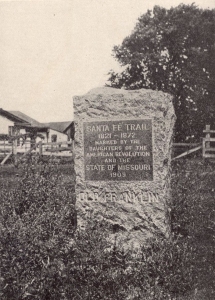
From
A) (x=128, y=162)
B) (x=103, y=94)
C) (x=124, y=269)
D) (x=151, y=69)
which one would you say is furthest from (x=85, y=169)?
(x=151, y=69)

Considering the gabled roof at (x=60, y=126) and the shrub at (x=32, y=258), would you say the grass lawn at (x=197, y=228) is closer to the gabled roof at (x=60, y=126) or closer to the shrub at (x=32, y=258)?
the shrub at (x=32, y=258)

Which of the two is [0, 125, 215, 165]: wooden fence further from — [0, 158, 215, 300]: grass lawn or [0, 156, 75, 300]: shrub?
[0, 156, 75, 300]: shrub

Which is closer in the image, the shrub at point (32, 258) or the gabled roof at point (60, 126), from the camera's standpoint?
the shrub at point (32, 258)

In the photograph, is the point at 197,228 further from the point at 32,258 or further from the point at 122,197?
the point at 32,258

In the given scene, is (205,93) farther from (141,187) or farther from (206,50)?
(141,187)

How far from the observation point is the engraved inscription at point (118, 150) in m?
5.45

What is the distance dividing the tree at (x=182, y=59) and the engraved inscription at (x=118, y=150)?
891 inches

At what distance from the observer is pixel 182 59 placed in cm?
2892

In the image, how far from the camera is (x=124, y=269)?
170 inches

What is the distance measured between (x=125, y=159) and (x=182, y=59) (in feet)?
81.3

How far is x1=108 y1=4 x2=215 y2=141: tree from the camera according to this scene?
92.4ft

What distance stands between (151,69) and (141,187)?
79.8 ft

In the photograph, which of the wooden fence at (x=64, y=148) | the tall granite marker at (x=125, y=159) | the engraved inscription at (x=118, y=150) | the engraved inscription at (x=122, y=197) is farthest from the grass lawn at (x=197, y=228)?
the wooden fence at (x=64, y=148)

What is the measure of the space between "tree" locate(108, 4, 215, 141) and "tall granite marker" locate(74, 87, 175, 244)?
22626 millimetres
